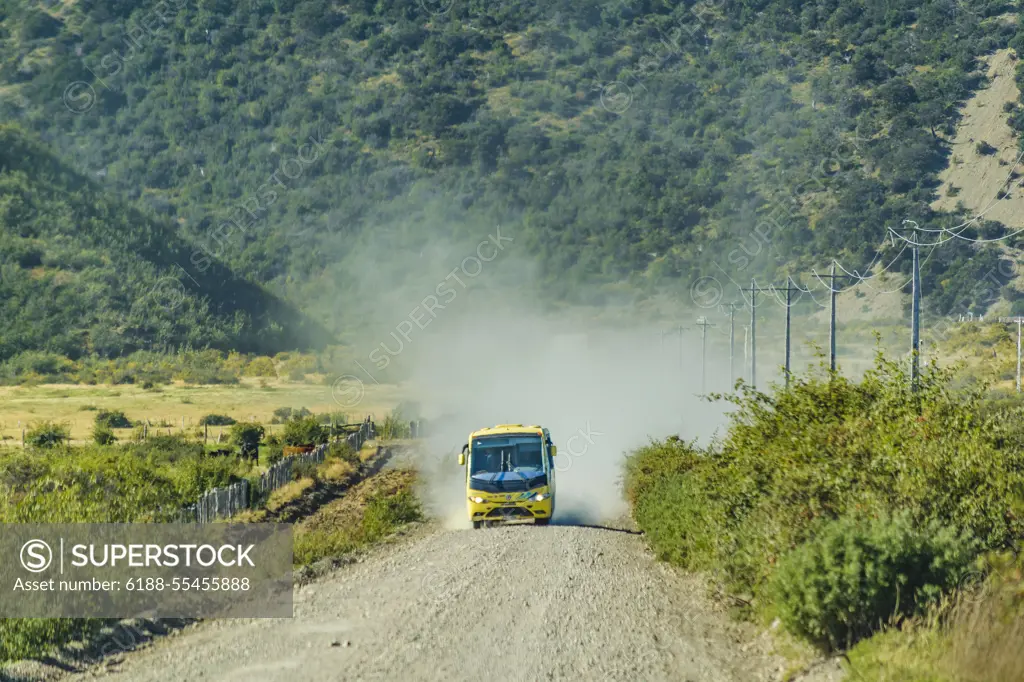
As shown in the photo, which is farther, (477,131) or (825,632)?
(477,131)

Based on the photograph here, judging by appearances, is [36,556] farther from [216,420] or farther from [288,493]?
[216,420]

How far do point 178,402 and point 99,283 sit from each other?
25.3 metres

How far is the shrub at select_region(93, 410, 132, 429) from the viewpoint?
6406cm

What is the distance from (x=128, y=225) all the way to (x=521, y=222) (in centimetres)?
4691

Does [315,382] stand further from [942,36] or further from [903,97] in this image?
[942,36]

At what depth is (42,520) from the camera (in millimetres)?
18469

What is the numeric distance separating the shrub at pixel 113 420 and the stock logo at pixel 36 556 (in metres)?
47.2

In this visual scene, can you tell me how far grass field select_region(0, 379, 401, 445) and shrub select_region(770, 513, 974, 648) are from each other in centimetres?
4920

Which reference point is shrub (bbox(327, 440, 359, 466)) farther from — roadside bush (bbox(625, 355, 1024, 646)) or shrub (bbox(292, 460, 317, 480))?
roadside bush (bbox(625, 355, 1024, 646))

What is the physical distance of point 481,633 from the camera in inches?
558

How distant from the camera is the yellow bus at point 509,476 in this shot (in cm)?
2689

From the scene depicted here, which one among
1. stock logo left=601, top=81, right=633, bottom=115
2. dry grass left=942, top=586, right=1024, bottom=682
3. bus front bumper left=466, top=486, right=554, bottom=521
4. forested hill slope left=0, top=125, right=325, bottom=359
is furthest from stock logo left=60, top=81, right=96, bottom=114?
dry grass left=942, top=586, right=1024, bottom=682

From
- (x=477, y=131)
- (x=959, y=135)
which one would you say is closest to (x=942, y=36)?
(x=959, y=135)

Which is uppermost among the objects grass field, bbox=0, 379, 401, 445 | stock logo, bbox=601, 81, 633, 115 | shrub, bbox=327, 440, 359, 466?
stock logo, bbox=601, 81, 633, 115
